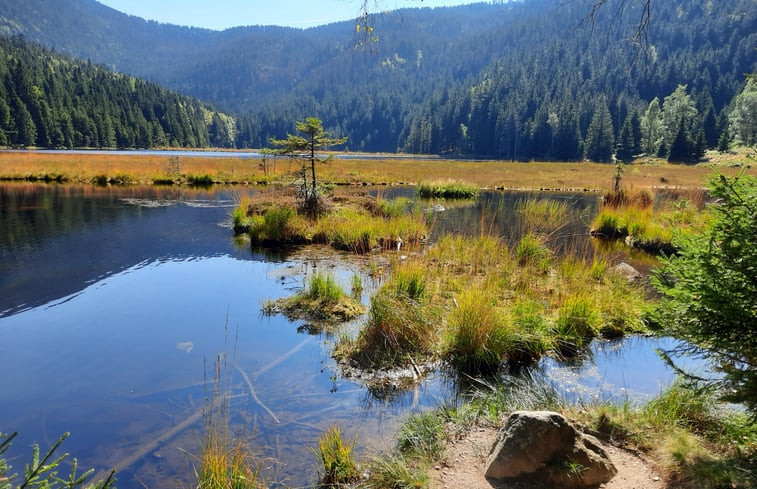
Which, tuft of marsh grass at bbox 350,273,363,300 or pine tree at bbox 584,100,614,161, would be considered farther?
pine tree at bbox 584,100,614,161

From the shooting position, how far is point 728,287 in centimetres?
392

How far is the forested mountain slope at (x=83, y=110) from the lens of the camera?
10415cm

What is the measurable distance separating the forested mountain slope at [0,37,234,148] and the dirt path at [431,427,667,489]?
11816 centimetres

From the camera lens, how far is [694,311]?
4219 mm

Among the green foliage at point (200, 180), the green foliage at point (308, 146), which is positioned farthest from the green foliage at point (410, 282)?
the green foliage at point (200, 180)

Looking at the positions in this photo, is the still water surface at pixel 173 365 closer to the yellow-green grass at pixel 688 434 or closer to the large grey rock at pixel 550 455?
the yellow-green grass at pixel 688 434

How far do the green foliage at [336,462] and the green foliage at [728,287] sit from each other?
3.46 metres

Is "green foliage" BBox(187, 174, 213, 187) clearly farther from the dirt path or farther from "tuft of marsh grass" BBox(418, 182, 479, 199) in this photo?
the dirt path

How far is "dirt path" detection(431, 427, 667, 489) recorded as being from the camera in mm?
4172

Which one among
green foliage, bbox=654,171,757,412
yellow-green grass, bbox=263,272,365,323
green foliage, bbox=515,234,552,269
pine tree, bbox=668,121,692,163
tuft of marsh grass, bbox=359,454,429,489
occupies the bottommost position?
yellow-green grass, bbox=263,272,365,323

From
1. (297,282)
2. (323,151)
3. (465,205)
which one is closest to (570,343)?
(297,282)

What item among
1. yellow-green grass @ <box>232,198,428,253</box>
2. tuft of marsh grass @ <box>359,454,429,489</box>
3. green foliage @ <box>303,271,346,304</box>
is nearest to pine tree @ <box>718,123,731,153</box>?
yellow-green grass @ <box>232,198,428,253</box>

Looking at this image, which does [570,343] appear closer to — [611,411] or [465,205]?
[611,411]

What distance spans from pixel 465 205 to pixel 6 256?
22410mm
